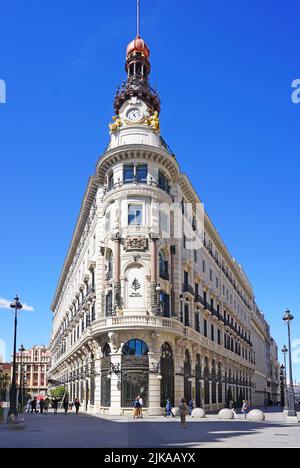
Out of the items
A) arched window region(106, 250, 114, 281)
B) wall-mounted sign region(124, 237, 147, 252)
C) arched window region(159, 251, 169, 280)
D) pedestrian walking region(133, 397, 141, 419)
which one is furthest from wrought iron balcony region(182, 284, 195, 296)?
pedestrian walking region(133, 397, 141, 419)

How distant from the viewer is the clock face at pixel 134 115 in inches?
1767

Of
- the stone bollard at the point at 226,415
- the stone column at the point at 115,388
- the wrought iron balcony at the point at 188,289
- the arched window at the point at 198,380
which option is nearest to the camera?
the stone bollard at the point at 226,415

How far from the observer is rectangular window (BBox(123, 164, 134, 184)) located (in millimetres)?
41906

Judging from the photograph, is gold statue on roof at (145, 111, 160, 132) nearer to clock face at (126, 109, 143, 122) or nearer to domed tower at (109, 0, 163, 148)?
domed tower at (109, 0, 163, 148)

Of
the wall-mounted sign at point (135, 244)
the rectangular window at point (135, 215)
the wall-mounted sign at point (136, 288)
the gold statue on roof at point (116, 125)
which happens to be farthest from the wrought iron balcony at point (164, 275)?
the gold statue on roof at point (116, 125)

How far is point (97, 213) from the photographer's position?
4628 centimetres

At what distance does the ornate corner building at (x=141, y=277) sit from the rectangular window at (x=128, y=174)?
0.28 ft

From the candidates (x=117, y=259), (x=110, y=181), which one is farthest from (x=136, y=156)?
(x=117, y=259)

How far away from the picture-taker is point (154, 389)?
3781 cm

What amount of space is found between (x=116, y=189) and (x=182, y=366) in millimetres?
14807

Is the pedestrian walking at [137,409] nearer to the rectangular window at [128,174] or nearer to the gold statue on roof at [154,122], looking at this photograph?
the rectangular window at [128,174]

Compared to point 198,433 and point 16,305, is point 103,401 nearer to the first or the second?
point 16,305

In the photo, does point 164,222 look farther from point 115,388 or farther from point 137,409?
point 137,409
